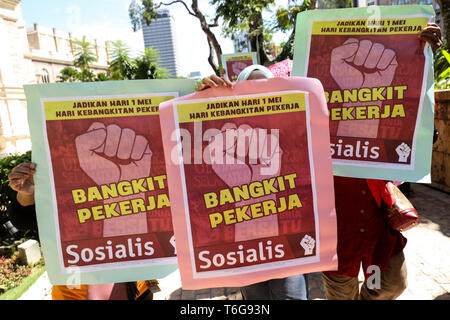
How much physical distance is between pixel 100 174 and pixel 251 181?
66cm

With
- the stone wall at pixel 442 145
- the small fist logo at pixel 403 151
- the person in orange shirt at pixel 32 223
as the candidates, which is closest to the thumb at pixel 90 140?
the person in orange shirt at pixel 32 223

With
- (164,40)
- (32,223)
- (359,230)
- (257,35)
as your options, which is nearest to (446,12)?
(359,230)

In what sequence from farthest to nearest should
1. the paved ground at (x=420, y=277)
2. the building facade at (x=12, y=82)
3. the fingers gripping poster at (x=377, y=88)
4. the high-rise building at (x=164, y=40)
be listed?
the high-rise building at (x=164, y=40) → the building facade at (x=12, y=82) → the paved ground at (x=420, y=277) → the fingers gripping poster at (x=377, y=88)

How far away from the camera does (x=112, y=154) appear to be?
1.37 m

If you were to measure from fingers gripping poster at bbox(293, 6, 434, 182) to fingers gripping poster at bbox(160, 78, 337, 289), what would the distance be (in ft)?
1.10

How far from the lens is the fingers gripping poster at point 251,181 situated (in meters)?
1.30

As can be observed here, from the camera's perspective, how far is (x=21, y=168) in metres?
1.36

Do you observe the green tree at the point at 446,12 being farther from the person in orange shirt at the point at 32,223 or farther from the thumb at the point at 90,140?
the person in orange shirt at the point at 32,223

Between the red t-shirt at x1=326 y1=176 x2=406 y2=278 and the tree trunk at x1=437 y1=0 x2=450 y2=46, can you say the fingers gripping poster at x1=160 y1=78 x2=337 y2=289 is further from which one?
the tree trunk at x1=437 y1=0 x2=450 y2=46

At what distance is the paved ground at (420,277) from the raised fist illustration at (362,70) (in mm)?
1875

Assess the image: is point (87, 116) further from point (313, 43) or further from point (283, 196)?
point (313, 43)

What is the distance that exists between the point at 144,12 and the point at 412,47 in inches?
618

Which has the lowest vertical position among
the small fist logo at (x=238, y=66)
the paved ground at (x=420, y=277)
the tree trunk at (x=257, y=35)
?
the paved ground at (x=420, y=277)

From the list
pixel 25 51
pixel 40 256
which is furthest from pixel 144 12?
pixel 25 51
